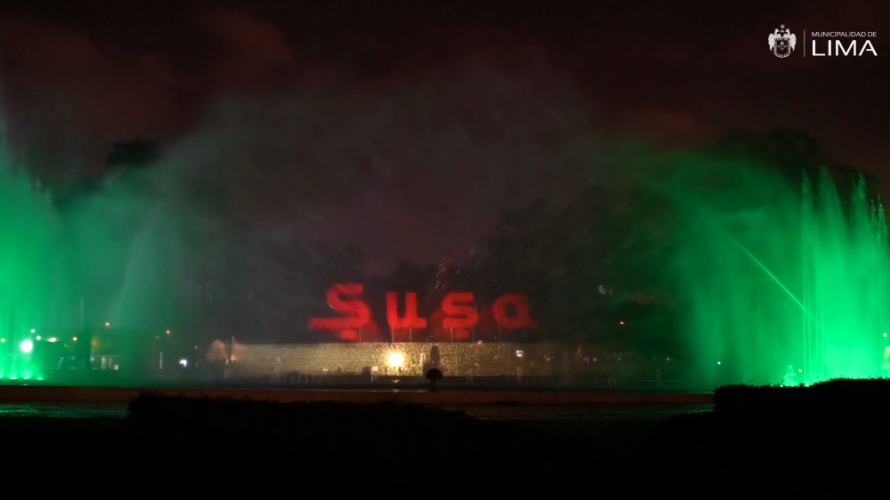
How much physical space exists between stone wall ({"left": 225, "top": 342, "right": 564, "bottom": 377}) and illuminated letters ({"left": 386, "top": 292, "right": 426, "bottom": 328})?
1289 millimetres

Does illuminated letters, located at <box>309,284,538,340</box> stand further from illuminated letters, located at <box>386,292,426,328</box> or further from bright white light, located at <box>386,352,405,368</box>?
Result: bright white light, located at <box>386,352,405,368</box>

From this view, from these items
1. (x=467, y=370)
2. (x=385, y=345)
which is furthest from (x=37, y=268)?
(x=467, y=370)

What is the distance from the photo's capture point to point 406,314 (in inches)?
1919

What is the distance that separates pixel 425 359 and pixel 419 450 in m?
35.3

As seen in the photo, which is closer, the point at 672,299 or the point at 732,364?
the point at 732,364

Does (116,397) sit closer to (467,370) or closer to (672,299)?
(467,370)

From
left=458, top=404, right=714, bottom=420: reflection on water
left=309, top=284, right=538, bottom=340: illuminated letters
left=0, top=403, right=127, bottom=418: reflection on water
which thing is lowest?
left=458, top=404, right=714, bottom=420: reflection on water

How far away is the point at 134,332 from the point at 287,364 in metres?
14.8

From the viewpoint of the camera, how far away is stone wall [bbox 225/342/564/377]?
48.1 m

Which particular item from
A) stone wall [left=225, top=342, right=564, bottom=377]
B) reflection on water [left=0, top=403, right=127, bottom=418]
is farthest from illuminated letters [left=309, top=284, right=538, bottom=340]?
reflection on water [left=0, top=403, right=127, bottom=418]

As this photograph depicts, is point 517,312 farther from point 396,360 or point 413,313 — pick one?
point 396,360

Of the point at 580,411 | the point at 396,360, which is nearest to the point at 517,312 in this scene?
the point at 396,360

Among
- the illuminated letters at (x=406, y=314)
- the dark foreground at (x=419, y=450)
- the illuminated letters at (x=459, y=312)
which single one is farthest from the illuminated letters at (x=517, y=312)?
the dark foreground at (x=419, y=450)

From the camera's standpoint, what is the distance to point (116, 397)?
28172 millimetres
